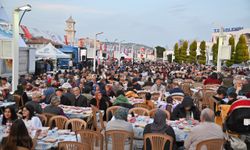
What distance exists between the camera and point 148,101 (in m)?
10.4

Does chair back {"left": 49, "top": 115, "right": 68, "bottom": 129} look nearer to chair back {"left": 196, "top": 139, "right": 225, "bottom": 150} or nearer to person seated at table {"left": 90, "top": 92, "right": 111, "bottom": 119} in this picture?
person seated at table {"left": 90, "top": 92, "right": 111, "bottom": 119}

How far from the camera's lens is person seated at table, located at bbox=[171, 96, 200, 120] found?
8.18m

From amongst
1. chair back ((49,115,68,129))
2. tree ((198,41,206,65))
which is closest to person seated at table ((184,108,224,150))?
chair back ((49,115,68,129))

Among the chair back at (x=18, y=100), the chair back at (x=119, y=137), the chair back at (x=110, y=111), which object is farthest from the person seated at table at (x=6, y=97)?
the chair back at (x=119, y=137)

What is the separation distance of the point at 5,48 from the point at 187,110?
717 centimetres

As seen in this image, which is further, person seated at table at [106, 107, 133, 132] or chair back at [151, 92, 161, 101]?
chair back at [151, 92, 161, 101]

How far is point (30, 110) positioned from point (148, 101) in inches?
158

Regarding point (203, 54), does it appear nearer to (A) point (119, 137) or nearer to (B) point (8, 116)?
(B) point (8, 116)

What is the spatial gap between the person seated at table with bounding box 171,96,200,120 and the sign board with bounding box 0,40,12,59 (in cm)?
671

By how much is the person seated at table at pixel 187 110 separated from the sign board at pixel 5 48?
264 inches

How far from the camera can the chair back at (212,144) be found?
5.78 meters

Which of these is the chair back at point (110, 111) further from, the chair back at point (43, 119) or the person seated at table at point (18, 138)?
the person seated at table at point (18, 138)

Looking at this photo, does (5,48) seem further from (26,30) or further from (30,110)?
(26,30)

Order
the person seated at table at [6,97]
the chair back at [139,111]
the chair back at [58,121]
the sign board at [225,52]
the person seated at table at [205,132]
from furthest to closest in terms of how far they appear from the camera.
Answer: the sign board at [225,52], the person seated at table at [6,97], the chair back at [139,111], the chair back at [58,121], the person seated at table at [205,132]
